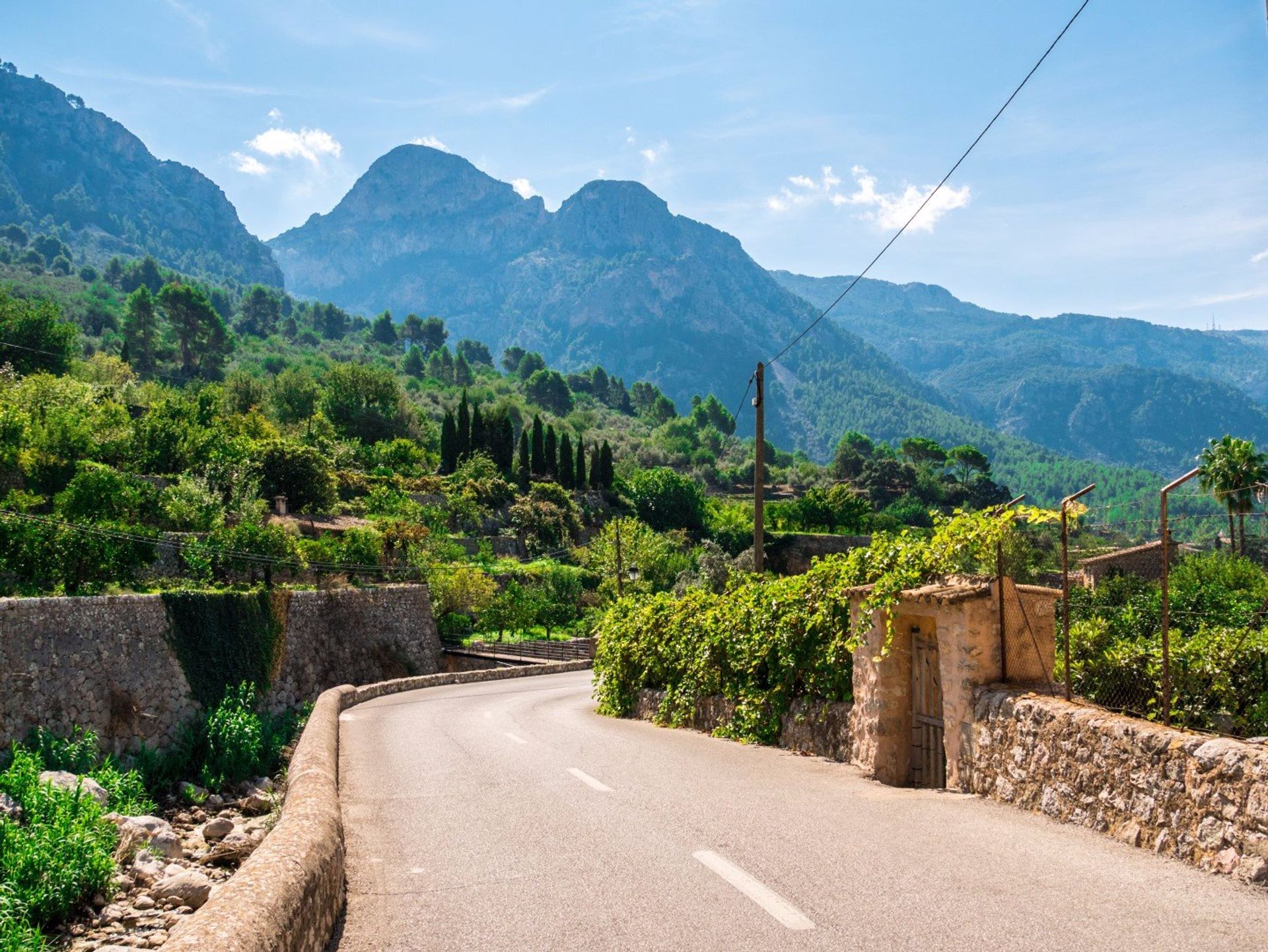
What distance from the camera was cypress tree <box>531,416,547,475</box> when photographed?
311 ft

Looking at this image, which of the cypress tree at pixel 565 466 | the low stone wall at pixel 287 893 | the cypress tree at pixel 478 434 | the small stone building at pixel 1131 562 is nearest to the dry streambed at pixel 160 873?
the low stone wall at pixel 287 893

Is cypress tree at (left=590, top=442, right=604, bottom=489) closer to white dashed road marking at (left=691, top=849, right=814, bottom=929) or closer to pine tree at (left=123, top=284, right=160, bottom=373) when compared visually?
pine tree at (left=123, top=284, right=160, bottom=373)

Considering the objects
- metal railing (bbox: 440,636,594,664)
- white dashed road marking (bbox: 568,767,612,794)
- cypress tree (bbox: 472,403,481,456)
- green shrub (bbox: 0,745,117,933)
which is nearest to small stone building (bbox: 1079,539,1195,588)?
white dashed road marking (bbox: 568,767,612,794)

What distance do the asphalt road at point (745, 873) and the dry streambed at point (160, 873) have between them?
5.91ft

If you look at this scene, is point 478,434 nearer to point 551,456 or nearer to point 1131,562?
point 551,456

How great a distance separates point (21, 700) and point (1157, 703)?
79.1 feet

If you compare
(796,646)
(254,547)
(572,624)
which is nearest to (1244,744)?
(796,646)

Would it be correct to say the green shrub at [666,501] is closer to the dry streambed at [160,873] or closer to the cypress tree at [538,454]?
the cypress tree at [538,454]

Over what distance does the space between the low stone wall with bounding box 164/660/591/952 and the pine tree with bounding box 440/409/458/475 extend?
84.1 m

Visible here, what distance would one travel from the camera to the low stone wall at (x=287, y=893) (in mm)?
3842

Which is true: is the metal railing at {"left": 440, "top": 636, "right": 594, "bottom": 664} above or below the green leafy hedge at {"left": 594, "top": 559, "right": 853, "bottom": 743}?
below

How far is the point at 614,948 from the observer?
4.90 metres

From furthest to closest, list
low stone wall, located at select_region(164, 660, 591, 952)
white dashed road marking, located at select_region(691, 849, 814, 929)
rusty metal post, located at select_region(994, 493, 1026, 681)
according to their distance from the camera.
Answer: rusty metal post, located at select_region(994, 493, 1026, 681) < white dashed road marking, located at select_region(691, 849, 814, 929) < low stone wall, located at select_region(164, 660, 591, 952)

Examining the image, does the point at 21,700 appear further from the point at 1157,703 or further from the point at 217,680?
the point at 1157,703
